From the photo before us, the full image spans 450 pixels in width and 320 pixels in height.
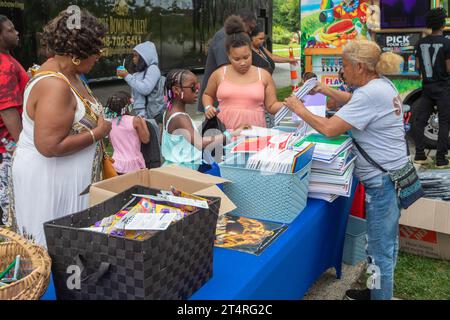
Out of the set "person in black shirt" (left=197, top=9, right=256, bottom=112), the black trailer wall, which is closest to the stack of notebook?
"person in black shirt" (left=197, top=9, right=256, bottom=112)

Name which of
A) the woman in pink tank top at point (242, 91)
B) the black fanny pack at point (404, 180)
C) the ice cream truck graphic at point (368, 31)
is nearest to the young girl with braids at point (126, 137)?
the woman in pink tank top at point (242, 91)

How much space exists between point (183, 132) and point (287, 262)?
1.19 meters

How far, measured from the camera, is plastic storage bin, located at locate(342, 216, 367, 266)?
3.35 metres

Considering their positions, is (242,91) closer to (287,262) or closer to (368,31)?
(287,262)

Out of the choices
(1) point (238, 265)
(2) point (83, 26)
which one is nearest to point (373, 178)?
(1) point (238, 265)

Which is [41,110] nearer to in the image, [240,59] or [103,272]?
[103,272]

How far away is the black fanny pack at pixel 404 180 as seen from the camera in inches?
102

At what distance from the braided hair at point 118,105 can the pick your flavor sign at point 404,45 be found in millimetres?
3942

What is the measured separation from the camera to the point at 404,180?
258cm

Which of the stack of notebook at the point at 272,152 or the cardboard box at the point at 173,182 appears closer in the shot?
the cardboard box at the point at 173,182

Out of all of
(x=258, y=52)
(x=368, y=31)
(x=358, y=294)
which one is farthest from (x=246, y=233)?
(x=368, y=31)

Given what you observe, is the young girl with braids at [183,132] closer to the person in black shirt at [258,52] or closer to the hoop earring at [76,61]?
the hoop earring at [76,61]

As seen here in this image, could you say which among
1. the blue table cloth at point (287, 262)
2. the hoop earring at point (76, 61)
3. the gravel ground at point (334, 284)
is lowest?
the gravel ground at point (334, 284)

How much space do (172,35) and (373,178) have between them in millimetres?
11759
